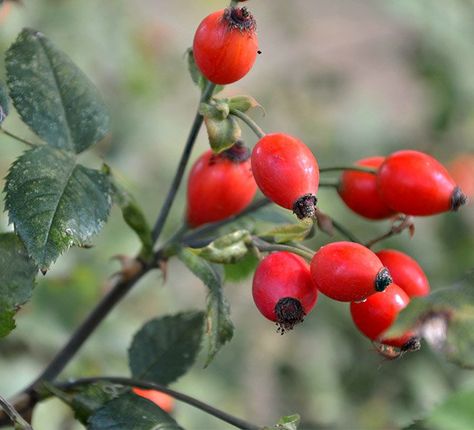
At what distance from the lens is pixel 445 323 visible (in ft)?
3.76

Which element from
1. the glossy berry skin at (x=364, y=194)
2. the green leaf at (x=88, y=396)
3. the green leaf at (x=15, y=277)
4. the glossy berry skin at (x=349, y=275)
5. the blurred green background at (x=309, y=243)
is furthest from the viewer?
the blurred green background at (x=309, y=243)

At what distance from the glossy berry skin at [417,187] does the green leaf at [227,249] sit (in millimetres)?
268

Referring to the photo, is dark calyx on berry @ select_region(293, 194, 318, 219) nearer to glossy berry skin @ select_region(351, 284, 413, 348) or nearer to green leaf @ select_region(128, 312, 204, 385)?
glossy berry skin @ select_region(351, 284, 413, 348)

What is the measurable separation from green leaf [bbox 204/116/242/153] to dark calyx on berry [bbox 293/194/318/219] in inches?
5.6

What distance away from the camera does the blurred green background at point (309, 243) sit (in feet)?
8.70

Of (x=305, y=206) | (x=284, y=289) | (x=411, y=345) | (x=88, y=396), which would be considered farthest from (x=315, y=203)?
(x=88, y=396)

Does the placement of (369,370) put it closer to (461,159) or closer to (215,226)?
(461,159)

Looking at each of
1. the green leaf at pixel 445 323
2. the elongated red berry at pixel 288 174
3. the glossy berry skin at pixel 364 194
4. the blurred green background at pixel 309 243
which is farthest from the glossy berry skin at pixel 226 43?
the blurred green background at pixel 309 243

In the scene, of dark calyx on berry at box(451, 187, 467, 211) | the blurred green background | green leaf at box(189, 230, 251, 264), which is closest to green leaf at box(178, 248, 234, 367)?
green leaf at box(189, 230, 251, 264)

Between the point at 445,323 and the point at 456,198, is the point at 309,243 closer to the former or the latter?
the point at 456,198

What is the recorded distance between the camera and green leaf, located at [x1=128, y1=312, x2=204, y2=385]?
67.1 inches

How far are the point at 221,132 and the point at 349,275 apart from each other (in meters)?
0.29

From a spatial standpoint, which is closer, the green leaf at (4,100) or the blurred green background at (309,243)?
the green leaf at (4,100)

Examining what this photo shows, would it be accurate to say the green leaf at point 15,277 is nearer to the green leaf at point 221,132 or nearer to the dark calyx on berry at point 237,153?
the green leaf at point 221,132
